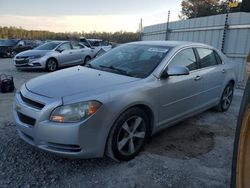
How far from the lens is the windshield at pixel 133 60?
365cm

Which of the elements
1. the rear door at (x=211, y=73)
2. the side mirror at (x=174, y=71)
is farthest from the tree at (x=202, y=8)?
the side mirror at (x=174, y=71)

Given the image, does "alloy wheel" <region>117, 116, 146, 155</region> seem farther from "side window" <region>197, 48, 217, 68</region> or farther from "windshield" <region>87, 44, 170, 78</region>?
"side window" <region>197, 48, 217, 68</region>

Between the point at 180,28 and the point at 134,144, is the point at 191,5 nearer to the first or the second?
the point at 180,28

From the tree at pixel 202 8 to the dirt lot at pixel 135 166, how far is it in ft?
110

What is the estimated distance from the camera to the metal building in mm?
9094

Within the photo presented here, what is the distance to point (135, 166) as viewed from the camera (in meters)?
3.18

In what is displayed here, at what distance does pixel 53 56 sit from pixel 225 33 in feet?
24.4

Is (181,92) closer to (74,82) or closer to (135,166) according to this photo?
(135,166)

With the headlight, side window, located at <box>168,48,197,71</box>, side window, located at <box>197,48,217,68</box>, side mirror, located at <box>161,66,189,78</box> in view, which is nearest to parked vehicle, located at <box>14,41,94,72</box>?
side window, located at <box>197,48,217,68</box>

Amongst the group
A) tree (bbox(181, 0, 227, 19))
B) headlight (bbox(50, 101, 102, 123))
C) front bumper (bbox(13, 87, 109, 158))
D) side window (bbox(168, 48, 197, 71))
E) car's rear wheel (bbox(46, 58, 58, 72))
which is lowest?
car's rear wheel (bbox(46, 58, 58, 72))

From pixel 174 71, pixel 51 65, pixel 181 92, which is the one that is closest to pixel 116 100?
pixel 174 71

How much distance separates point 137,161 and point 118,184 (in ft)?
1.84

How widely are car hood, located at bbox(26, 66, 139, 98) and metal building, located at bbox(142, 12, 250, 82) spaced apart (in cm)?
697

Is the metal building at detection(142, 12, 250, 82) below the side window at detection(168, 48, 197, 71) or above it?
above
